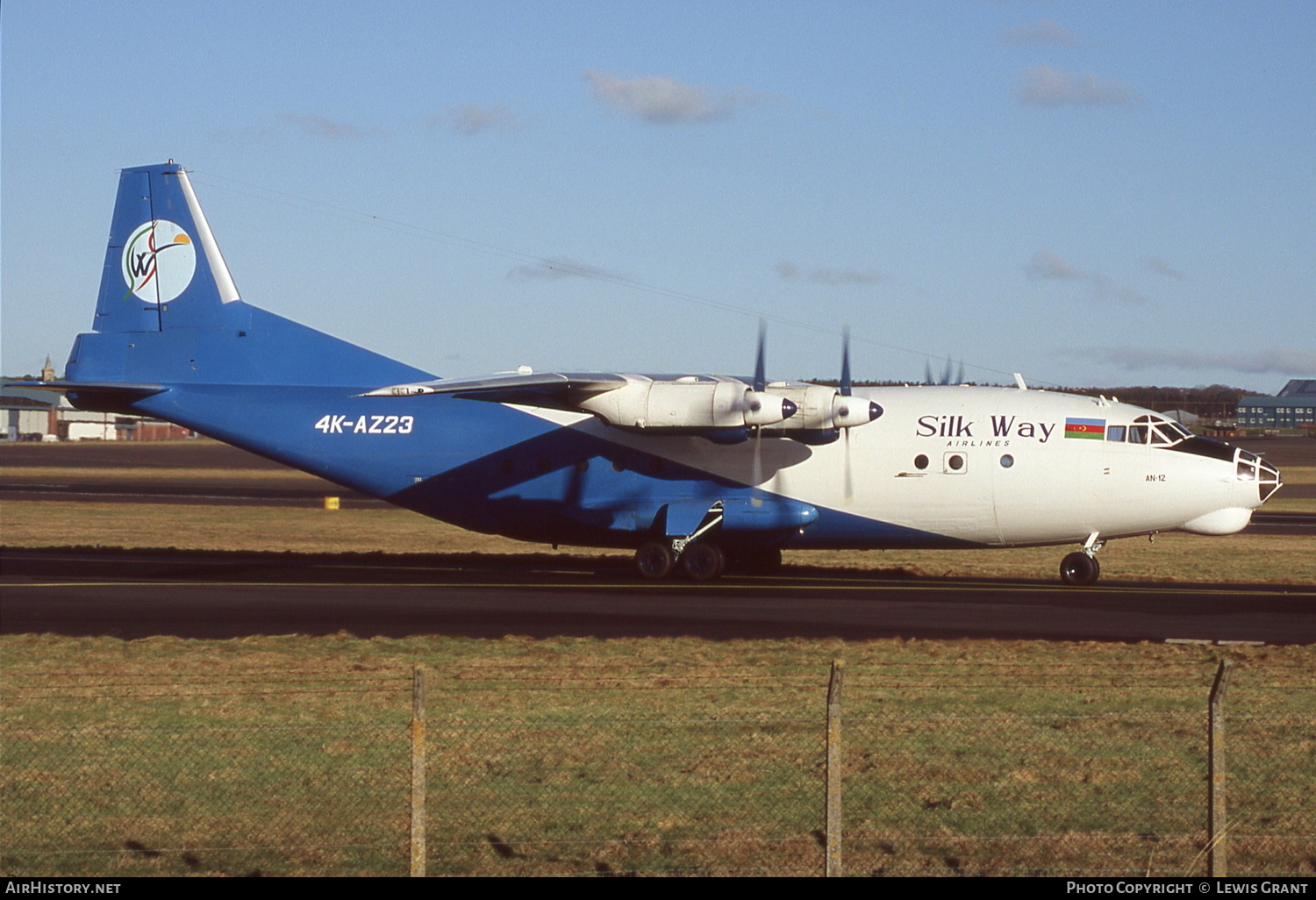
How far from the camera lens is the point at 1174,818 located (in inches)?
464

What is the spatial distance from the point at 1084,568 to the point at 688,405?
8.99m

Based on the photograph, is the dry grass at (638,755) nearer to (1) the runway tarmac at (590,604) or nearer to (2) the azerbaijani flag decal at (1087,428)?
(1) the runway tarmac at (590,604)

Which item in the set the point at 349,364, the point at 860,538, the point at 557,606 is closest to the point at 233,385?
the point at 349,364

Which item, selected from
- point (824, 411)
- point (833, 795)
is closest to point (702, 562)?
point (824, 411)

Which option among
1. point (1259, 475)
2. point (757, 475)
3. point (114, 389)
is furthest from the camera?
point (114, 389)

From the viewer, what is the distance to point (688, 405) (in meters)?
27.7

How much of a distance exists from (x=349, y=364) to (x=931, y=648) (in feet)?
57.4

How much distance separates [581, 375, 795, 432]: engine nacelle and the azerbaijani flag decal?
229 inches

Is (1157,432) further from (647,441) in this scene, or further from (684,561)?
(647,441)

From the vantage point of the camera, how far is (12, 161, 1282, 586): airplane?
2742 centimetres

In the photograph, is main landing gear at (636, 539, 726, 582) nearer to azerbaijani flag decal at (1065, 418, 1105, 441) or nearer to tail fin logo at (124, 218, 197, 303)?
azerbaijani flag decal at (1065, 418, 1105, 441)

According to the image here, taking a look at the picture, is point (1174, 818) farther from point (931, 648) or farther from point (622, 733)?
point (931, 648)

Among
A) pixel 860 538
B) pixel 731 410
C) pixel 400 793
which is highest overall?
pixel 731 410

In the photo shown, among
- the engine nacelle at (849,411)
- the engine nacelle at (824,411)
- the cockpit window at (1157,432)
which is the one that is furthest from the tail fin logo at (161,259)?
the cockpit window at (1157,432)
